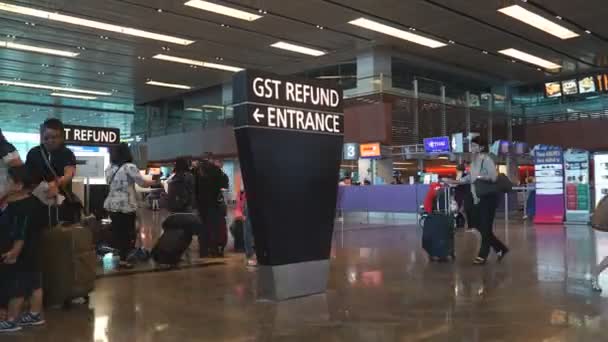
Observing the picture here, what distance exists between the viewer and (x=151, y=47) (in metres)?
21.4

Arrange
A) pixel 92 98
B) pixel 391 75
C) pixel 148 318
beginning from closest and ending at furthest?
pixel 148 318
pixel 391 75
pixel 92 98

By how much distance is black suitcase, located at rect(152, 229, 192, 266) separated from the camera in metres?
7.54

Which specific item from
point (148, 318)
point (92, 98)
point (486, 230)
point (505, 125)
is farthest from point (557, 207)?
point (92, 98)

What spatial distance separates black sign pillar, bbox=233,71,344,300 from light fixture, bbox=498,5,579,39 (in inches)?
536

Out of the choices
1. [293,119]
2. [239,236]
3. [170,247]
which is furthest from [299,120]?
[239,236]

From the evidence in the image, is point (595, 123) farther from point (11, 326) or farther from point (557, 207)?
point (11, 326)

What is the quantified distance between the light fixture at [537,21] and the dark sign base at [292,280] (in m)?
14.2

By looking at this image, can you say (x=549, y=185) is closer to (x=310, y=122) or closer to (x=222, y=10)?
(x=222, y=10)

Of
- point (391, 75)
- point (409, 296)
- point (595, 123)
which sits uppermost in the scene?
point (391, 75)

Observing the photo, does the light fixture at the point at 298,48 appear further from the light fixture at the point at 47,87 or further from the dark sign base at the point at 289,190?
the dark sign base at the point at 289,190

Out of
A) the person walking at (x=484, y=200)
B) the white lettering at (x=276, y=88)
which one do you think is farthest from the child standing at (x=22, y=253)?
the person walking at (x=484, y=200)

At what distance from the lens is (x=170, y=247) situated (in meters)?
7.54

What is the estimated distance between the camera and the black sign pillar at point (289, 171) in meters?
4.94

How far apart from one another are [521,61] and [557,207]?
10.5 meters
